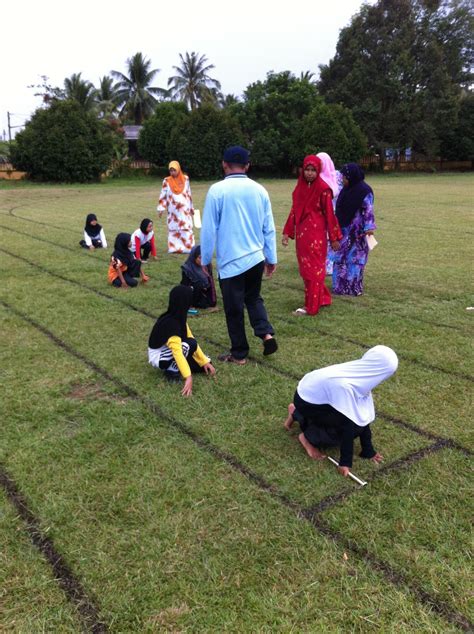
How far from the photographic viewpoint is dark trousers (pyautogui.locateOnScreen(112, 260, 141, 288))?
6.91 meters

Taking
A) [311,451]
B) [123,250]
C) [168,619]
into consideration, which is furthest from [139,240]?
[168,619]

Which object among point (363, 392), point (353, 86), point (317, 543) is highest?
point (353, 86)

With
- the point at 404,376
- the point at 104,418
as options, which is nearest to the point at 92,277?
the point at 104,418

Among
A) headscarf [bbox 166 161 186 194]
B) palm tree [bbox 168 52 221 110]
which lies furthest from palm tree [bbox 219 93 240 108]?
headscarf [bbox 166 161 186 194]

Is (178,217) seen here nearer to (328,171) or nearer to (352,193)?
(328,171)

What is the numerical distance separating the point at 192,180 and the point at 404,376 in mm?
28925

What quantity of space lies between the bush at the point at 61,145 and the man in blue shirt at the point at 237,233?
1014 inches

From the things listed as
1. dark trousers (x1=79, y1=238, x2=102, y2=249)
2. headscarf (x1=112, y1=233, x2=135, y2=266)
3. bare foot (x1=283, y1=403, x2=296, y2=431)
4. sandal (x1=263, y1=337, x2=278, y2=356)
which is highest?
headscarf (x1=112, y1=233, x2=135, y2=266)

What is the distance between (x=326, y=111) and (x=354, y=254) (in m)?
28.7

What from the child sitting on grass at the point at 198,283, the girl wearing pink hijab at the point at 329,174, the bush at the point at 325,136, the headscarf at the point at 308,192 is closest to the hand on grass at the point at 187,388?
the child sitting on grass at the point at 198,283

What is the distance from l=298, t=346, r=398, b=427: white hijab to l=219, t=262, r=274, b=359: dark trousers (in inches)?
58.3

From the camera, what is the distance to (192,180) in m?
31.4

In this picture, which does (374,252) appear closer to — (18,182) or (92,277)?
(92,277)

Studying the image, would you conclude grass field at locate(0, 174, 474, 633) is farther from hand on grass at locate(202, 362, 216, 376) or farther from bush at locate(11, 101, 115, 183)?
bush at locate(11, 101, 115, 183)
